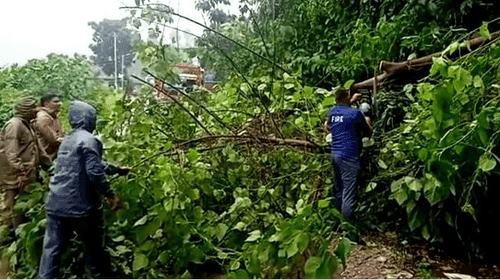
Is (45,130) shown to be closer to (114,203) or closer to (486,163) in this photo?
(114,203)

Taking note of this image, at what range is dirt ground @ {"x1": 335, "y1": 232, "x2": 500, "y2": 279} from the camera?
4.02 meters

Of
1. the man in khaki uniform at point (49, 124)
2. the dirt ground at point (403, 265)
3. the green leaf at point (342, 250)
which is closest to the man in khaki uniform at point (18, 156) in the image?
the man in khaki uniform at point (49, 124)

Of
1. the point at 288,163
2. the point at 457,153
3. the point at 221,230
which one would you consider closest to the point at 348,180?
the point at 288,163

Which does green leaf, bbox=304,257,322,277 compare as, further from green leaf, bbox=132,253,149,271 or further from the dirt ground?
the dirt ground

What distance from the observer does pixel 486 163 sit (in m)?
3.37

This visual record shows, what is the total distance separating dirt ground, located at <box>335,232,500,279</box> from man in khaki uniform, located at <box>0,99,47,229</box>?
3.02m

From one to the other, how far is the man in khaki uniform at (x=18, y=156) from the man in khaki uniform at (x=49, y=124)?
275 mm

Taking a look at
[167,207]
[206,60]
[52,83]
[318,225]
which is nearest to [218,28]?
[206,60]

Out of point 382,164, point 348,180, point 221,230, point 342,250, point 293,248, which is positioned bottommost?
point 221,230

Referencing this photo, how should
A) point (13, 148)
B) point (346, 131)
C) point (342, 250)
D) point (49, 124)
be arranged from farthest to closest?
1. point (49, 124)
2. point (13, 148)
3. point (346, 131)
4. point (342, 250)

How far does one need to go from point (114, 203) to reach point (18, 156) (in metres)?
1.75

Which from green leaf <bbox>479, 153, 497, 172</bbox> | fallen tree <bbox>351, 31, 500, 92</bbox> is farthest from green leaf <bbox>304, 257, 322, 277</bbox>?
fallen tree <bbox>351, 31, 500, 92</bbox>

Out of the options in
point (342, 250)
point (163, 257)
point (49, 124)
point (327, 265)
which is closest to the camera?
point (327, 265)

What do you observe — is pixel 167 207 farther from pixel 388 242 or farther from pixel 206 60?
pixel 206 60
